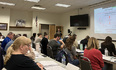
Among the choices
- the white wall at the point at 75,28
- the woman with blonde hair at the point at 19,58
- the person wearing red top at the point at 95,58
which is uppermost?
the white wall at the point at 75,28

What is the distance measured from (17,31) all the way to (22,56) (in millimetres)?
8149

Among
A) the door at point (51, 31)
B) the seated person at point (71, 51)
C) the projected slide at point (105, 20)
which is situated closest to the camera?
the seated person at point (71, 51)

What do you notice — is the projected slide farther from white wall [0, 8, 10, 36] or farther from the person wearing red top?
white wall [0, 8, 10, 36]

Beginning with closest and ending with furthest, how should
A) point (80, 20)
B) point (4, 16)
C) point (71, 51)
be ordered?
1. point (71, 51)
2. point (80, 20)
3. point (4, 16)

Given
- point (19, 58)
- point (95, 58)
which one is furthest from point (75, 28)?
point (19, 58)

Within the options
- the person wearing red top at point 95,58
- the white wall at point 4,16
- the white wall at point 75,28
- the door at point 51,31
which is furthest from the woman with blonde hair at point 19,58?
the door at point 51,31

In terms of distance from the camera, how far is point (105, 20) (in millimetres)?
5914

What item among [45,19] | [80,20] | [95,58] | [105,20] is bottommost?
[95,58]

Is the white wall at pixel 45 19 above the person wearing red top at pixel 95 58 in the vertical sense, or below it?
above

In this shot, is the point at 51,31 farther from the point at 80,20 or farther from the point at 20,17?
the point at 80,20

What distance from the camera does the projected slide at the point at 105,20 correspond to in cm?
551

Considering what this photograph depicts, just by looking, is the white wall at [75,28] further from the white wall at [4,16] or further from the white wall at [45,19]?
the white wall at [4,16]

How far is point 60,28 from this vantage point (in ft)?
32.4

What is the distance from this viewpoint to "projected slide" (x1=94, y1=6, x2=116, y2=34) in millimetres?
5512
